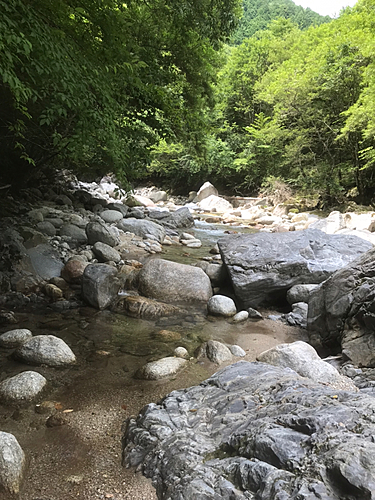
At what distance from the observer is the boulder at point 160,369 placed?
3.16 m

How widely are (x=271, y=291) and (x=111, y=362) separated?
3.27 meters

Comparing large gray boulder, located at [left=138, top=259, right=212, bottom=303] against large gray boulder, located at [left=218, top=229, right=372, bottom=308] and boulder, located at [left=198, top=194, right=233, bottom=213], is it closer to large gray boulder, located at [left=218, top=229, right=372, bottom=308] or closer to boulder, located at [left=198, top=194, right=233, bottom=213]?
large gray boulder, located at [left=218, top=229, right=372, bottom=308]

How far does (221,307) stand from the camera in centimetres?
514

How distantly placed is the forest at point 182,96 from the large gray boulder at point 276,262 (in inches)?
95.5

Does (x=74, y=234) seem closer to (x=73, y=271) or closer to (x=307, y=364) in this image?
(x=73, y=271)

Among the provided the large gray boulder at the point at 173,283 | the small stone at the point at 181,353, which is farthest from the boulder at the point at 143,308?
the small stone at the point at 181,353

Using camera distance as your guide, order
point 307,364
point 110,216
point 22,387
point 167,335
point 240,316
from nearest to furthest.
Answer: point 22,387, point 307,364, point 167,335, point 240,316, point 110,216

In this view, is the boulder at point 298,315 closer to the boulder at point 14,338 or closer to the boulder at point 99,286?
the boulder at point 99,286

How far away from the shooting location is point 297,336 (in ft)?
15.0

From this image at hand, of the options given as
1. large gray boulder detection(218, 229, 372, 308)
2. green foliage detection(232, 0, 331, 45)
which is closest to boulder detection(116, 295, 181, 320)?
large gray boulder detection(218, 229, 372, 308)

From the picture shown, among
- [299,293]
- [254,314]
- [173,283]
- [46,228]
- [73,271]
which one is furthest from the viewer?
[46,228]

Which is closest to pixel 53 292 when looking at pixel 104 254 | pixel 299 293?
pixel 104 254

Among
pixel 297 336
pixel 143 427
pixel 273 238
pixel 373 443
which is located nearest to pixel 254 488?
pixel 373 443

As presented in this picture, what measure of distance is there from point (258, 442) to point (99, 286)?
3.94 m
